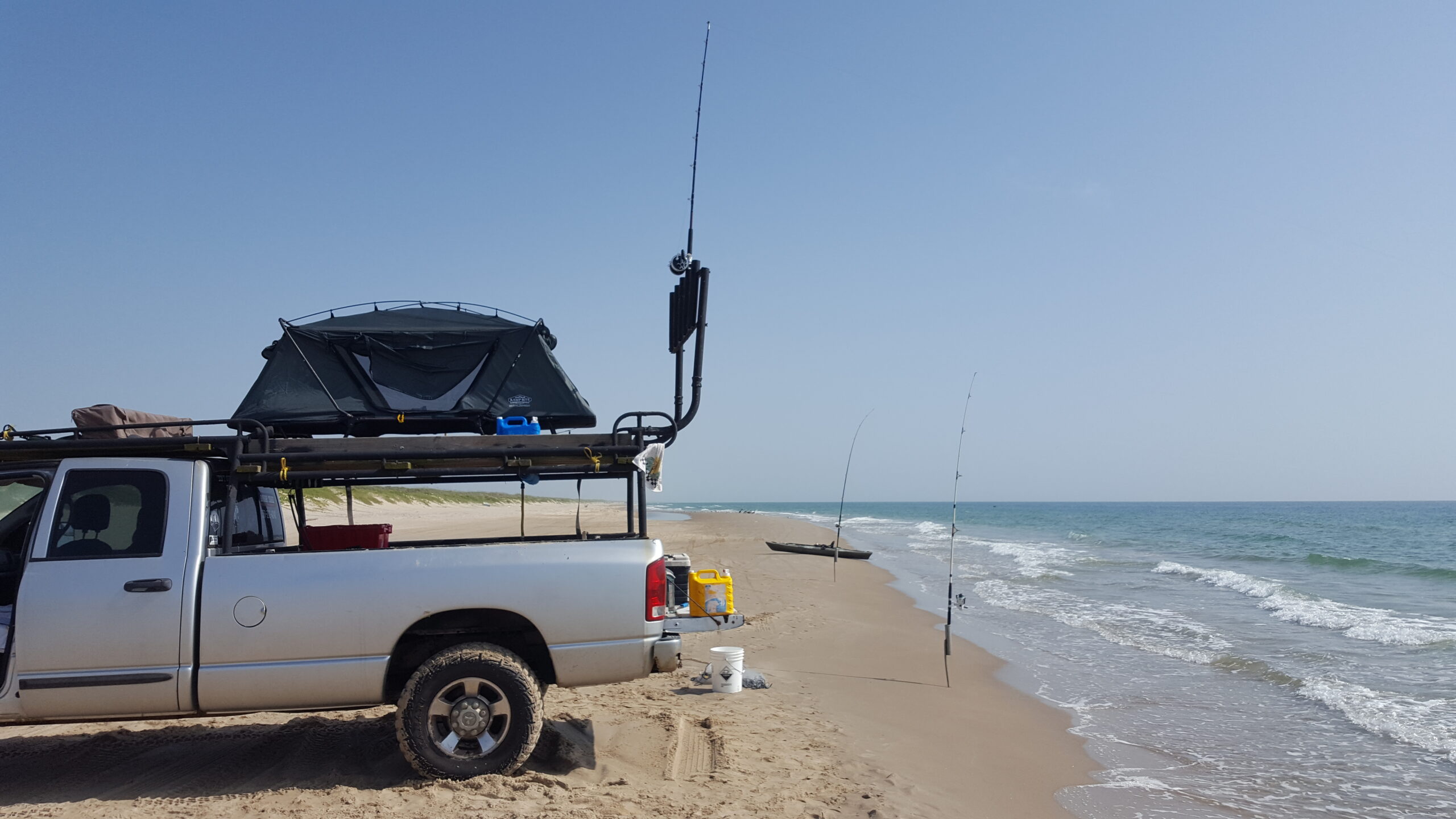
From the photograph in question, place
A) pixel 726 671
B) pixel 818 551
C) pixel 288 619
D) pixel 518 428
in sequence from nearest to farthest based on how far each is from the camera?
1. pixel 288 619
2. pixel 518 428
3. pixel 726 671
4. pixel 818 551

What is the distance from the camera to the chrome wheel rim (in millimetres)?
4805

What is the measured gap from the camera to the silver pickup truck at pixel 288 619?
4512 mm

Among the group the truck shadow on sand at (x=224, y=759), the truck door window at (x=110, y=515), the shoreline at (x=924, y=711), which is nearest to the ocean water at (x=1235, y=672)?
the shoreline at (x=924, y=711)

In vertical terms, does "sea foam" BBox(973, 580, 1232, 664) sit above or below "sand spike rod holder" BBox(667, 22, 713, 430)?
below

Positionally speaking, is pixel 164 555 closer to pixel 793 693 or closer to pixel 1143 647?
pixel 793 693

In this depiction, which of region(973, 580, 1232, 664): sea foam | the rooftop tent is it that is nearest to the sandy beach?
the rooftop tent

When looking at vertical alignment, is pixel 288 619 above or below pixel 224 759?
above

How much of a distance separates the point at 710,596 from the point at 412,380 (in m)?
2.56

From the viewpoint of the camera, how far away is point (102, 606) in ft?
14.8

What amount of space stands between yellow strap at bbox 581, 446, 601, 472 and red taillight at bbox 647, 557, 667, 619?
0.67 meters

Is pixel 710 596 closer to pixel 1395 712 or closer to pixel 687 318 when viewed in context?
pixel 687 318

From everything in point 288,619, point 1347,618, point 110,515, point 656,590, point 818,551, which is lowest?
point 1347,618

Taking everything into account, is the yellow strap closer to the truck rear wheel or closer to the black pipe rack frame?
the black pipe rack frame

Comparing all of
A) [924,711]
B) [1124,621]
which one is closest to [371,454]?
[924,711]
